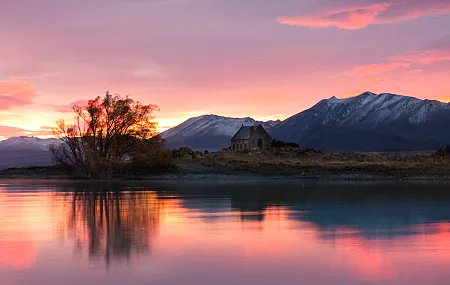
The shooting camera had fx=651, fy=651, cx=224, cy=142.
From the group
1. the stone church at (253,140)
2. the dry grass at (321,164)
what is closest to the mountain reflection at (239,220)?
the dry grass at (321,164)

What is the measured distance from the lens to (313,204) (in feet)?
109

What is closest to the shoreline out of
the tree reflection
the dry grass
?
the dry grass

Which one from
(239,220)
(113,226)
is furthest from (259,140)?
(113,226)

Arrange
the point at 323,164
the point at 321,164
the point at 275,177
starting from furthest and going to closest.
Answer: the point at 323,164
the point at 321,164
the point at 275,177

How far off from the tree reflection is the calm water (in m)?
0.04

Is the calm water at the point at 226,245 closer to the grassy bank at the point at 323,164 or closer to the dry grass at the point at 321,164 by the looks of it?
the grassy bank at the point at 323,164

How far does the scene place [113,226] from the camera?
2302 cm

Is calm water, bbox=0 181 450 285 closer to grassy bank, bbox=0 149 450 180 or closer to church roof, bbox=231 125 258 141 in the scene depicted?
grassy bank, bbox=0 149 450 180

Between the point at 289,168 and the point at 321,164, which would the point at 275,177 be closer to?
the point at 289,168

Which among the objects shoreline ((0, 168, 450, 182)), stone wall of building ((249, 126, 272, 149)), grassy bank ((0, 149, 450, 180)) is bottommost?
shoreline ((0, 168, 450, 182))

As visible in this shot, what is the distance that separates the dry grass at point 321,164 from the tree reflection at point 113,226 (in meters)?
48.8

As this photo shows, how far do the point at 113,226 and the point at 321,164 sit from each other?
67.7 meters

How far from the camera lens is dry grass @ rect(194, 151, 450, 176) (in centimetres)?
8189

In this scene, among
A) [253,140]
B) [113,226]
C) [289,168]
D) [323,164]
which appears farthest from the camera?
[253,140]
